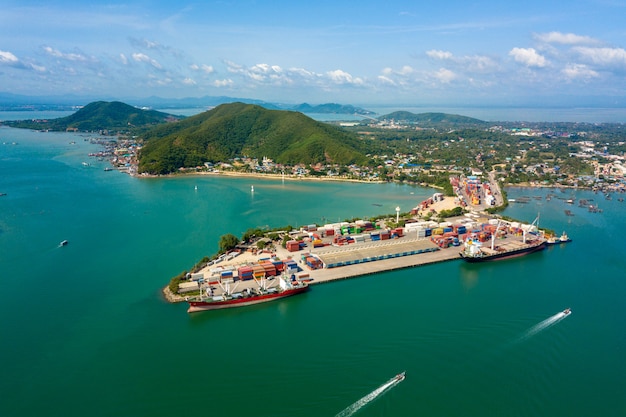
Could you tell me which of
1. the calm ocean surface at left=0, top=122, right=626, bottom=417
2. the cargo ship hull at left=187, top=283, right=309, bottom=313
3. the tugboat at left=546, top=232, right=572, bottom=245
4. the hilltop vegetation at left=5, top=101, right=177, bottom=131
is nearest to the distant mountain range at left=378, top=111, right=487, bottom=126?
the hilltop vegetation at left=5, top=101, right=177, bottom=131

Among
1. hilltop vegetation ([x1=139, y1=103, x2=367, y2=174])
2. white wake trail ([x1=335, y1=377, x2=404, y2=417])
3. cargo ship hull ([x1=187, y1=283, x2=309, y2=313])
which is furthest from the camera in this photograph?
hilltop vegetation ([x1=139, y1=103, x2=367, y2=174])

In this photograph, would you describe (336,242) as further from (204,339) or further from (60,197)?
(60,197)

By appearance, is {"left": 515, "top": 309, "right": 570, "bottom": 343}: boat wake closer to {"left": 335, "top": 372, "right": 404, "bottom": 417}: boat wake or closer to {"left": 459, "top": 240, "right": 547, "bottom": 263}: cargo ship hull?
{"left": 335, "top": 372, "right": 404, "bottom": 417}: boat wake

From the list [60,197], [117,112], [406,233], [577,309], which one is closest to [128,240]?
[60,197]

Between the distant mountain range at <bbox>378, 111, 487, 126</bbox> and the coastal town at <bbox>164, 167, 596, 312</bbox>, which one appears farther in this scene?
the distant mountain range at <bbox>378, 111, 487, 126</bbox>

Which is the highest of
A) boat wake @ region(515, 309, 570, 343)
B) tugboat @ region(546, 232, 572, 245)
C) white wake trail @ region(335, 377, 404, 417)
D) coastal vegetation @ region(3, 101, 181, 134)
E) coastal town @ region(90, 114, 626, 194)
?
coastal vegetation @ region(3, 101, 181, 134)

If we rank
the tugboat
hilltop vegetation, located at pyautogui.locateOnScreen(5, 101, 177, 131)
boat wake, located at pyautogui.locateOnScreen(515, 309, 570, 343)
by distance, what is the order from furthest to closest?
hilltop vegetation, located at pyautogui.locateOnScreen(5, 101, 177, 131)
the tugboat
boat wake, located at pyautogui.locateOnScreen(515, 309, 570, 343)

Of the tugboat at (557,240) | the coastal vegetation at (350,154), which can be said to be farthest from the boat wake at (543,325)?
the coastal vegetation at (350,154)
